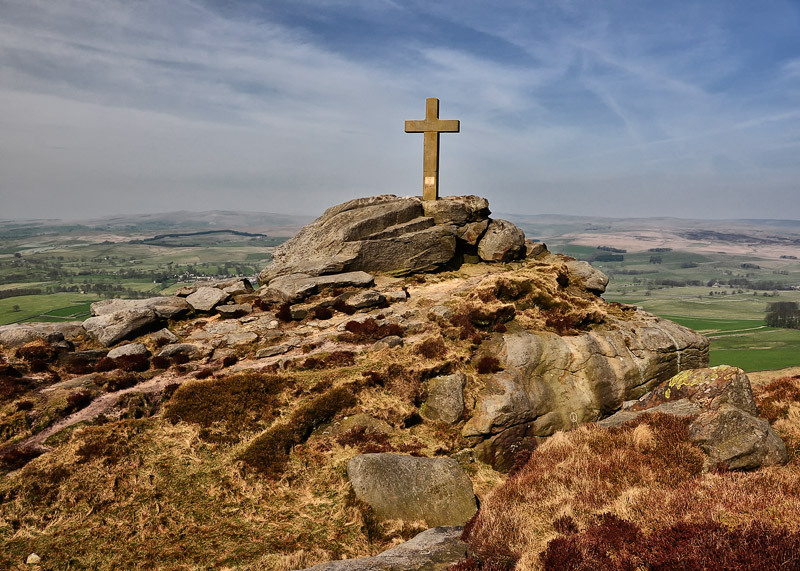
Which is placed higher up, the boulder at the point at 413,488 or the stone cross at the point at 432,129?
the stone cross at the point at 432,129

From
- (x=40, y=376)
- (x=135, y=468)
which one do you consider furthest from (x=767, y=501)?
(x=40, y=376)

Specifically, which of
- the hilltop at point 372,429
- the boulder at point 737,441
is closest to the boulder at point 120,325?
the hilltop at point 372,429

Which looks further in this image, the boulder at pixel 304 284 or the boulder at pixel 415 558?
the boulder at pixel 304 284

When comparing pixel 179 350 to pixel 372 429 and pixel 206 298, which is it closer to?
pixel 206 298

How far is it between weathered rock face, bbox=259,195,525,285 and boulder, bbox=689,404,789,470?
21.5 m

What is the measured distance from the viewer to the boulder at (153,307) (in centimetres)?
2505

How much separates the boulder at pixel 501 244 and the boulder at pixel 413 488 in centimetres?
2168

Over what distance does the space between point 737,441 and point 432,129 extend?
91.5ft

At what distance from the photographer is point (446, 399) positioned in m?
18.2

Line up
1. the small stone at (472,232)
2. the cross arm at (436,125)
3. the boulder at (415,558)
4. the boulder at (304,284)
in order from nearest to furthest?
the boulder at (415,558), the boulder at (304,284), the cross arm at (436,125), the small stone at (472,232)

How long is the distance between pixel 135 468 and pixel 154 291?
184445 millimetres

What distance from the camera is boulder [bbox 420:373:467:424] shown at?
58.5ft

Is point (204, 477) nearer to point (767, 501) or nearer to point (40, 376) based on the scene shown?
point (40, 376)

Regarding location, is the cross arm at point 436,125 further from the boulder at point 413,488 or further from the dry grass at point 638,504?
the boulder at point 413,488
